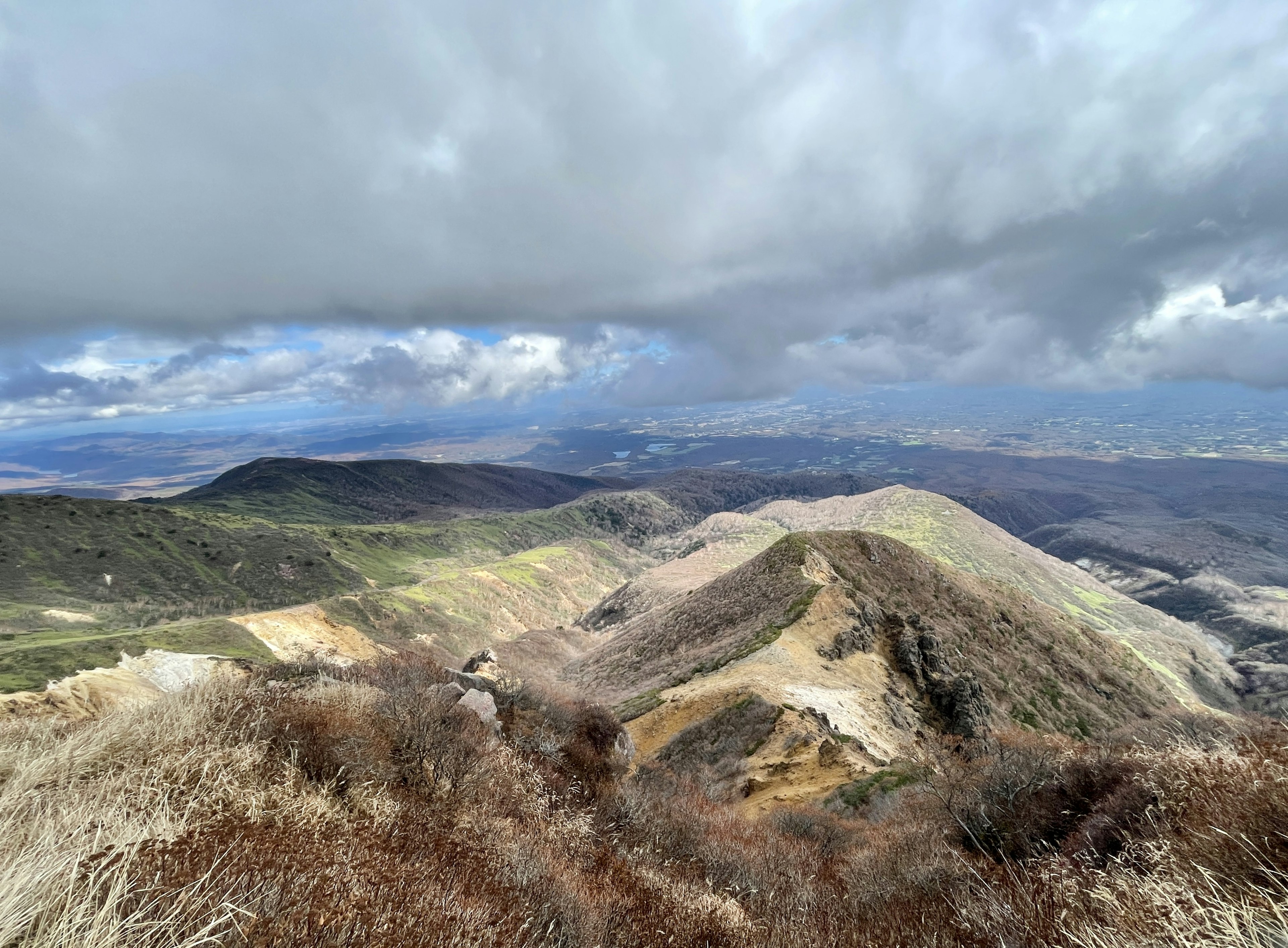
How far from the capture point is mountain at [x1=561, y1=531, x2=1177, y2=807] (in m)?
26.4

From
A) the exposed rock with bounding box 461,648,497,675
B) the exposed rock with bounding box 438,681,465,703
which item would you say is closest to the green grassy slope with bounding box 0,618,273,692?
the exposed rock with bounding box 461,648,497,675

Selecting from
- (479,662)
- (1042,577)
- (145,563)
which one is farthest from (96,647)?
(1042,577)

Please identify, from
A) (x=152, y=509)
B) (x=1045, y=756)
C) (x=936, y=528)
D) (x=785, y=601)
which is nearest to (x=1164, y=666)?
(x=936, y=528)

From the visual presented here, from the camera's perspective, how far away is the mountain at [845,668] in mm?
26359

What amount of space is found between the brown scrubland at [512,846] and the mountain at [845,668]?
12208mm

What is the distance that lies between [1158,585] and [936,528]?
78412 mm

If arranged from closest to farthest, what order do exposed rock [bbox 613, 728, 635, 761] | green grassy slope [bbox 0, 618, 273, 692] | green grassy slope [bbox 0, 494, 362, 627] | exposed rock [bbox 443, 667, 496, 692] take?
exposed rock [bbox 443, 667, 496, 692]
exposed rock [bbox 613, 728, 635, 761]
green grassy slope [bbox 0, 618, 273, 692]
green grassy slope [bbox 0, 494, 362, 627]

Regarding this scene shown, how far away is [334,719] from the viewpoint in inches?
330

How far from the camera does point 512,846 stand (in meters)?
7.52

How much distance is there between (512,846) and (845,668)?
111ft

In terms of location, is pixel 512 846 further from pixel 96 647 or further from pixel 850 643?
pixel 96 647

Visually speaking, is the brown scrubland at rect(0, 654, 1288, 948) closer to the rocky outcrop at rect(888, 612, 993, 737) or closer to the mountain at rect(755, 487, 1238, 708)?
the rocky outcrop at rect(888, 612, 993, 737)

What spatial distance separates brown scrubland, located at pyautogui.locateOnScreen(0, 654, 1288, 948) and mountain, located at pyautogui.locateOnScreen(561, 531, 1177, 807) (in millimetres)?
12208

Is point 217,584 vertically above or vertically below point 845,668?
above
